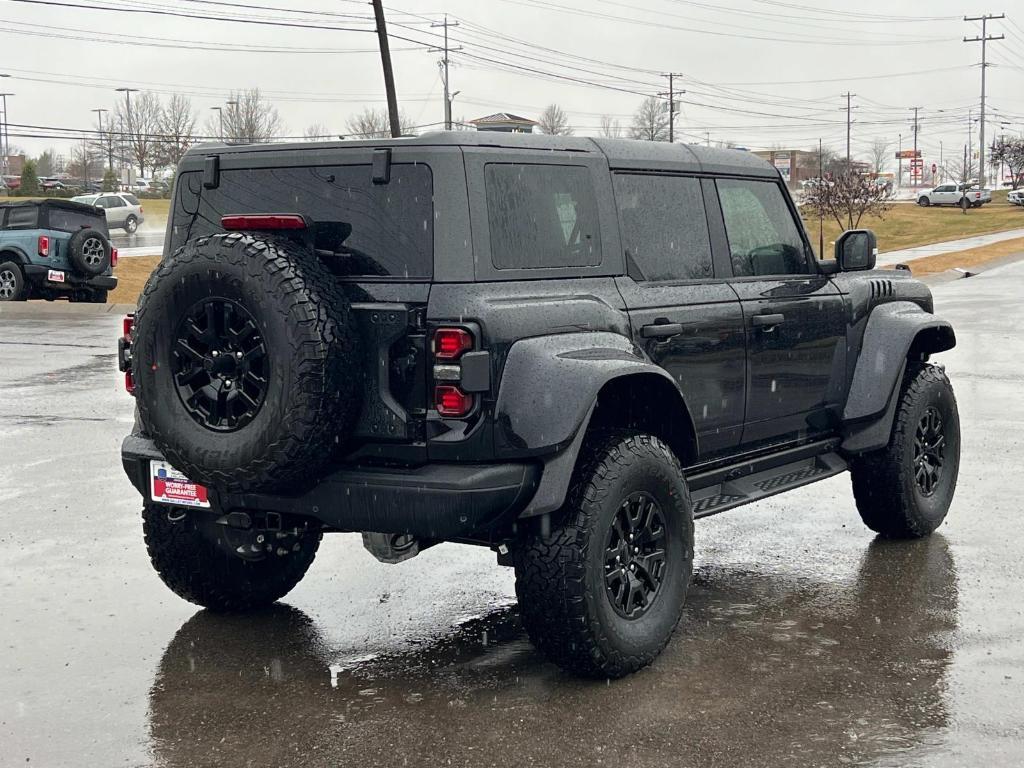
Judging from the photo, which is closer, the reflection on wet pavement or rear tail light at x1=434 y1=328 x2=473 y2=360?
the reflection on wet pavement

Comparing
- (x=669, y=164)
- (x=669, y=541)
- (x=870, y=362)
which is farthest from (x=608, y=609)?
(x=870, y=362)

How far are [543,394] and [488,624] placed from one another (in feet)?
4.61

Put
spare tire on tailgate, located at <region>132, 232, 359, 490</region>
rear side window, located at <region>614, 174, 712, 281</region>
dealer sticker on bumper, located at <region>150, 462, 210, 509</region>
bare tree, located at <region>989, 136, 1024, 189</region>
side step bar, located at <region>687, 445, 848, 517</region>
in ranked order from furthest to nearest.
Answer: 1. bare tree, located at <region>989, 136, 1024, 189</region>
2. side step bar, located at <region>687, 445, 848, 517</region>
3. rear side window, located at <region>614, 174, 712, 281</region>
4. dealer sticker on bumper, located at <region>150, 462, 210, 509</region>
5. spare tire on tailgate, located at <region>132, 232, 359, 490</region>

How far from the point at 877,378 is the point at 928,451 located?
72 centimetres

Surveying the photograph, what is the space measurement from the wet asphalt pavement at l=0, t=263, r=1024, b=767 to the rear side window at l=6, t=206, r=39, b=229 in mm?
16626

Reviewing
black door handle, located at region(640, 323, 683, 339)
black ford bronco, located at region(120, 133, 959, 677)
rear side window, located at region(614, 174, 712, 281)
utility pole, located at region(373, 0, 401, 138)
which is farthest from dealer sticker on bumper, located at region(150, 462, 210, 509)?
utility pole, located at region(373, 0, 401, 138)

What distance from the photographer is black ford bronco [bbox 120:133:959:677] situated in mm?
4309

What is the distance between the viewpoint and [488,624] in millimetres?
5379

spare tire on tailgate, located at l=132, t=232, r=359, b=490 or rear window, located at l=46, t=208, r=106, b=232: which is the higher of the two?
rear window, located at l=46, t=208, r=106, b=232

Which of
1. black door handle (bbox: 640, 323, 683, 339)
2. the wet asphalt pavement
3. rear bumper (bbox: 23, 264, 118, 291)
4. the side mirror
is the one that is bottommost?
the wet asphalt pavement

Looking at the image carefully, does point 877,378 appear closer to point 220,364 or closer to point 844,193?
point 220,364

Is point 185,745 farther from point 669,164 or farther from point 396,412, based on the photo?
point 669,164

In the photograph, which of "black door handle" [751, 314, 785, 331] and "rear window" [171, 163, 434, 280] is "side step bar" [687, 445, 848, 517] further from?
"rear window" [171, 163, 434, 280]

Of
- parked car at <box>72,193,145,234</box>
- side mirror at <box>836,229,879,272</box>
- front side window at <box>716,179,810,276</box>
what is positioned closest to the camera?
front side window at <box>716,179,810,276</box>
